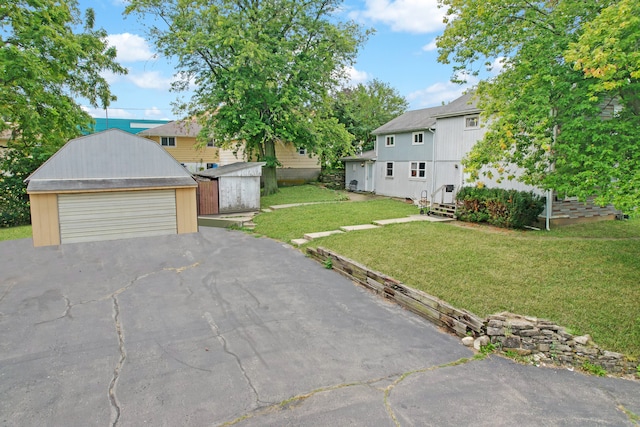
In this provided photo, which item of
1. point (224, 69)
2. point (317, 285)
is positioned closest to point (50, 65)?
point (224, 69)

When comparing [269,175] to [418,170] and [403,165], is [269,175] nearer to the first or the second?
[403,165]

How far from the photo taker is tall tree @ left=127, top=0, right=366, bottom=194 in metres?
18.9

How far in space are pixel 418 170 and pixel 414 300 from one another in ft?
53.7

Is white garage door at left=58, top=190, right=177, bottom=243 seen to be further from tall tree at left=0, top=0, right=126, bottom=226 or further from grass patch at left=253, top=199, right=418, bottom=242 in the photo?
tall tree at left=0, top=0, right=126, bottom=226

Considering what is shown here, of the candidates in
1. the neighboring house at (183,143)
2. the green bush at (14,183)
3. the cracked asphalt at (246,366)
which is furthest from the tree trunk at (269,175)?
the cracked asphalt at (246,366)

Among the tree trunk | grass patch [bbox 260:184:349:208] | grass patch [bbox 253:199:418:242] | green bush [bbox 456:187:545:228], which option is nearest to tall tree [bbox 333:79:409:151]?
grass patch [bbox 260:184:349:208]

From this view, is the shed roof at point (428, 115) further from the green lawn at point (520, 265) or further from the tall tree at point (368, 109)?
the green lawn at point (520, 265)

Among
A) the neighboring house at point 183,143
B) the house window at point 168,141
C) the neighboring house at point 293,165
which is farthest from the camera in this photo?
the house window at point 168,141

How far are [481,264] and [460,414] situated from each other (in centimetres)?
586

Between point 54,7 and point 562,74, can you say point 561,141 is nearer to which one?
point 562,74

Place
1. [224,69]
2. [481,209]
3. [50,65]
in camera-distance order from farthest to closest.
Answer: [224,69] < [481,209] < [50,65]

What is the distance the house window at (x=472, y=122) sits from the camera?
17673mm

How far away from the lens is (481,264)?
9219 millimetres

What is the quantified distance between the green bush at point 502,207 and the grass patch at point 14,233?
54.9 feet
